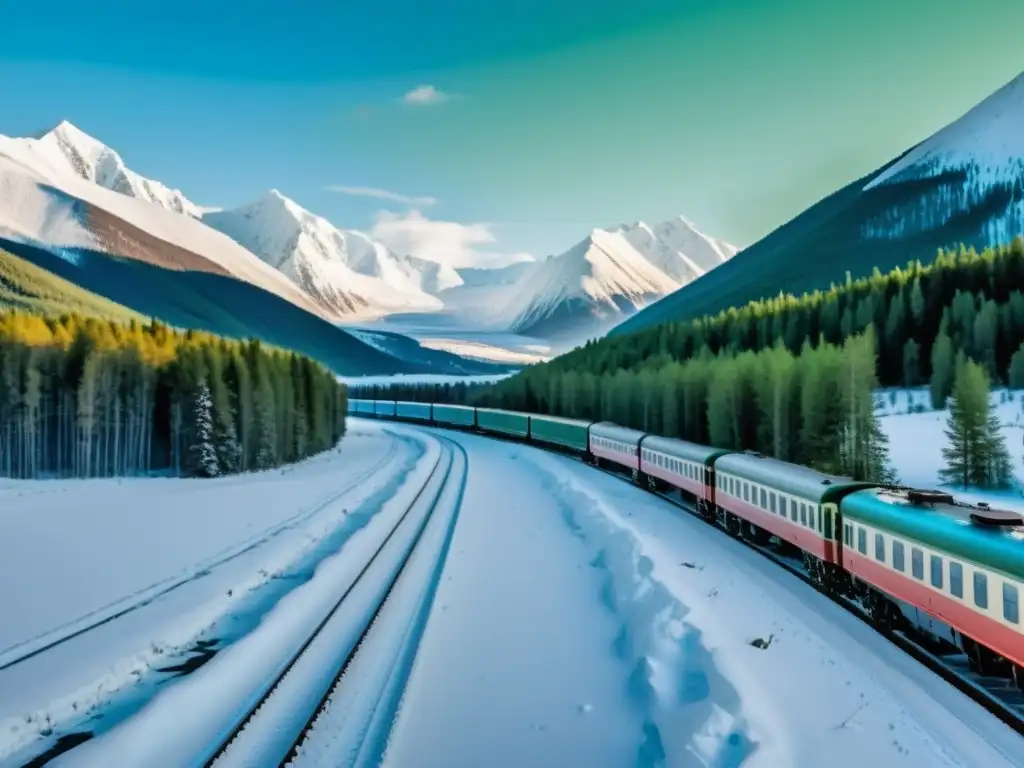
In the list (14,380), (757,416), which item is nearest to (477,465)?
(757,416)

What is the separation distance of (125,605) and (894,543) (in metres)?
17.5

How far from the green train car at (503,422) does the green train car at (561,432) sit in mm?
2494

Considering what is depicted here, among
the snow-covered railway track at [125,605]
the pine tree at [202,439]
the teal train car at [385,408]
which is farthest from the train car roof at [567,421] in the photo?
the teal train car at [385,408]

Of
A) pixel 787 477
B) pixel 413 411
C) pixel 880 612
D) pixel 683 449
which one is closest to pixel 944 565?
Answer: pixel 880 612

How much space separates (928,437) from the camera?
65.0 m

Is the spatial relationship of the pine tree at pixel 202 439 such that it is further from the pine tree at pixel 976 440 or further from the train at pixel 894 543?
the pine tree at pixel 976 440

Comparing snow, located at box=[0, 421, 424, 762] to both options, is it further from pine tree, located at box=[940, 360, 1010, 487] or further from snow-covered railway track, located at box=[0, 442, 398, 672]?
pine tree, located at box=[940, 360, 1010, 487]

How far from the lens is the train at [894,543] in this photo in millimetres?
13031

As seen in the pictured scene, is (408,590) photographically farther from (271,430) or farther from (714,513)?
(271,430)

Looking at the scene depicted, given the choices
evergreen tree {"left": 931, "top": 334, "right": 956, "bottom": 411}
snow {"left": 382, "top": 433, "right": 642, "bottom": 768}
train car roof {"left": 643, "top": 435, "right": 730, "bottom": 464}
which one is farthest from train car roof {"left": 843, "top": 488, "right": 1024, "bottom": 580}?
evergreen tree {"left": 931, "top": 334, "right": 956, "bottom": 411}

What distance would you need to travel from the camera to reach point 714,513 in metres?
31.5

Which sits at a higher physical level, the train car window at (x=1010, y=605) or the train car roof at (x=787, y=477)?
the train car roof at (x=787, y=477)

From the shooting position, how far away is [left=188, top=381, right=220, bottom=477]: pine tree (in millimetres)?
50719

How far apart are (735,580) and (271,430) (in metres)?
43.2
